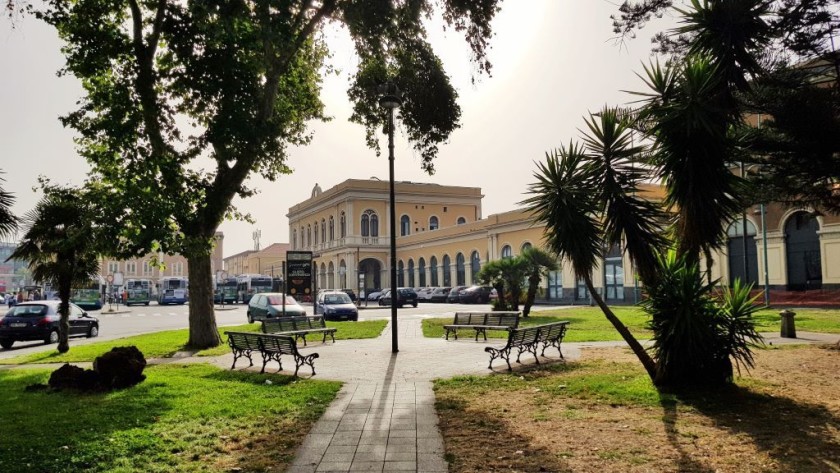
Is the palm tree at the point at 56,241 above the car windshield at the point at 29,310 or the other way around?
above

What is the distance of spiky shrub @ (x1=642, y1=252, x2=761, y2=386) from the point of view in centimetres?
727

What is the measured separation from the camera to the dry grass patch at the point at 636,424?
4.76 m

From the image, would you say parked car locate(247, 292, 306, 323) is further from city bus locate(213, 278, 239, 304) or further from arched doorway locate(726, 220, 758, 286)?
city bus locate(213, 278, 239, 304)

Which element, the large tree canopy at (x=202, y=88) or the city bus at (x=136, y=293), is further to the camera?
the city bus at (x=136, y=293)

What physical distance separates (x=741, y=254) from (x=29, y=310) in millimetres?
32509

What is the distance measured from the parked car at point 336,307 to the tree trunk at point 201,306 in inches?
395

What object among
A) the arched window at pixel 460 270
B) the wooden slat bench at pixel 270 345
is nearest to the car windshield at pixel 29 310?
the wooden slat bench at pixel 270 345

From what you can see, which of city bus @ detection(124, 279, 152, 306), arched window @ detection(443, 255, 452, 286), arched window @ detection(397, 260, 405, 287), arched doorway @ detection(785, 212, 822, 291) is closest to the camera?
arched doorway @ detection(785, 212, 822, 291)

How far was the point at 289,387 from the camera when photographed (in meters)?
8.48

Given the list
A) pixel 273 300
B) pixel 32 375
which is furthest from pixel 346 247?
pixel 32 375

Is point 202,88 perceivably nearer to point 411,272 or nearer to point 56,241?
point 56,241

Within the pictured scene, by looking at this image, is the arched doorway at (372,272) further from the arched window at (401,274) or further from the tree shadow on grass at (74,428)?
the tree shadow on grass at (74,428)

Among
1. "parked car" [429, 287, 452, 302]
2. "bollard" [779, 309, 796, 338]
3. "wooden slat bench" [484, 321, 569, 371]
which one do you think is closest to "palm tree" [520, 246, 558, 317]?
"bollard" [779, 309, 796, 338]

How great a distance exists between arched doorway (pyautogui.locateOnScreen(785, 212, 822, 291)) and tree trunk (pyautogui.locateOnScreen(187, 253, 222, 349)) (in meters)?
27.1
